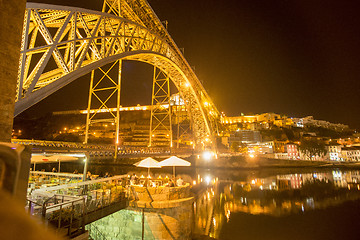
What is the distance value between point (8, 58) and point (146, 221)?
7.57 metres

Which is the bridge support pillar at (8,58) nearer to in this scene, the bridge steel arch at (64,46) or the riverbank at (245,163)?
the bridge steel arch at (64,46)

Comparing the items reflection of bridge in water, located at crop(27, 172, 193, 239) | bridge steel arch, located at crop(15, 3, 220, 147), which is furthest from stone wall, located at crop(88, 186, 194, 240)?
bridge steel arch, located at crop(15, 3, 220, 147)

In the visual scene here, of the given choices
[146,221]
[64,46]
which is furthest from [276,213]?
[64,46]

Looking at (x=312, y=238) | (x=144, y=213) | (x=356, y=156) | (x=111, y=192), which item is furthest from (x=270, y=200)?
(x=356, y=156)

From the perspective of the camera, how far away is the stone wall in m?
8.69

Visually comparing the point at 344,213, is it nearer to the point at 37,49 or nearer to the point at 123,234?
the point at 123,234

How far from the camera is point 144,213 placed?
8.77m

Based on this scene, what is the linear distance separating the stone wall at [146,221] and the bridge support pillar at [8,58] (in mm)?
5970

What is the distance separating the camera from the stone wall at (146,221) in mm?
8688

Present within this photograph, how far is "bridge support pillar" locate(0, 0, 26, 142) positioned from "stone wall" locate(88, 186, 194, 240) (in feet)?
19.6

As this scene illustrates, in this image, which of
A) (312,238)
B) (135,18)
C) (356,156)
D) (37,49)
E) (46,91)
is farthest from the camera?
(356,156)

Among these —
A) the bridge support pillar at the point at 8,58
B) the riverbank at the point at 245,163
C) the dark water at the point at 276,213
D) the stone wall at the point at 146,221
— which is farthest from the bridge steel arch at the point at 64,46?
the riverbank at the point at 245,163

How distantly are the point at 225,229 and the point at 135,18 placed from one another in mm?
16717

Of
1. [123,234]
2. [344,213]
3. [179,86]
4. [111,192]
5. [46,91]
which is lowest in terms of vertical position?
[344,213]
